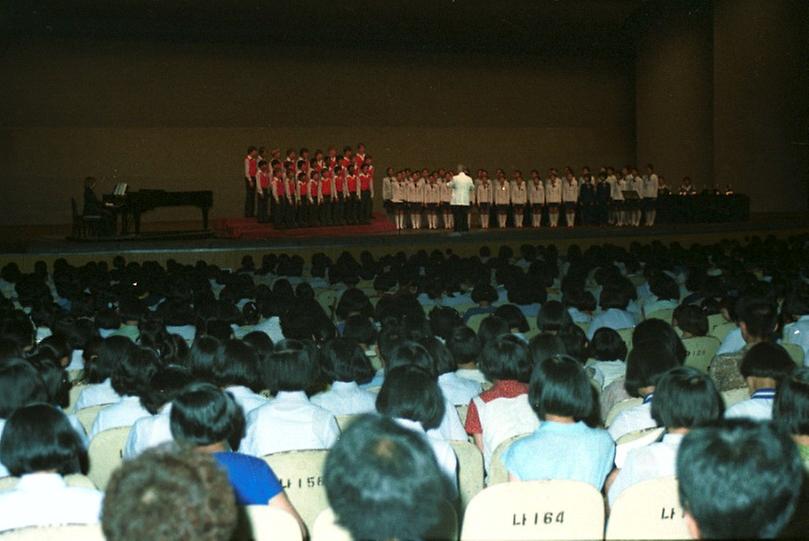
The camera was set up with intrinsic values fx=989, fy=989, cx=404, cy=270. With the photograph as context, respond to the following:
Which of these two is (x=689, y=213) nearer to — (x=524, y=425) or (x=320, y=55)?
(x=320, y=55)

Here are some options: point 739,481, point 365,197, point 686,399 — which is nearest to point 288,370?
point 686,399

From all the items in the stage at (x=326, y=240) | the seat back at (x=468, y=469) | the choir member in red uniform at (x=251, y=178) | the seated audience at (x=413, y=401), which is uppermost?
the choir member in red uniform at (x=251, y=178)

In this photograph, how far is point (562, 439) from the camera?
12.0 feet

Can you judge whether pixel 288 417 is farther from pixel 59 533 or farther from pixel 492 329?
pixel 492 329

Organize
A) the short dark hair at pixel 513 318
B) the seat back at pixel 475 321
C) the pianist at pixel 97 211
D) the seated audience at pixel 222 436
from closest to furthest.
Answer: the seated audience at pixel 222 436
the short dark hair at pixel 513 318
the seat back at pixel 475 321
the pianist at pixel 97 211

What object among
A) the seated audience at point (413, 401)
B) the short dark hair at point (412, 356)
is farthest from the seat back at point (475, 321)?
the seated audience at point (413, 401)

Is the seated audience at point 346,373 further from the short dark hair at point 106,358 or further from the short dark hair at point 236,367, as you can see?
the short dark hair at point 106,358

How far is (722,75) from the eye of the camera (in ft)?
72.6

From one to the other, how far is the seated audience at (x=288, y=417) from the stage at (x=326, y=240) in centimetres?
1095

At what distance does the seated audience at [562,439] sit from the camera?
361cm

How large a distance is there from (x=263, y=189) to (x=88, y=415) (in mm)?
14273

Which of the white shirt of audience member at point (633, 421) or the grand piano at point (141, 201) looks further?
the grand piano at point (141, 201)

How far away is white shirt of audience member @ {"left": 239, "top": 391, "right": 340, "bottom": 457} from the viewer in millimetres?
3994

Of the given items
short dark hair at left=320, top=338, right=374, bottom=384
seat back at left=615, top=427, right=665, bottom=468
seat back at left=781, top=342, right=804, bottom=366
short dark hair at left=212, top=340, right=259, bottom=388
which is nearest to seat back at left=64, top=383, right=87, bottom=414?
short dark hair at left=212, top=340, right=259, bottom=388
